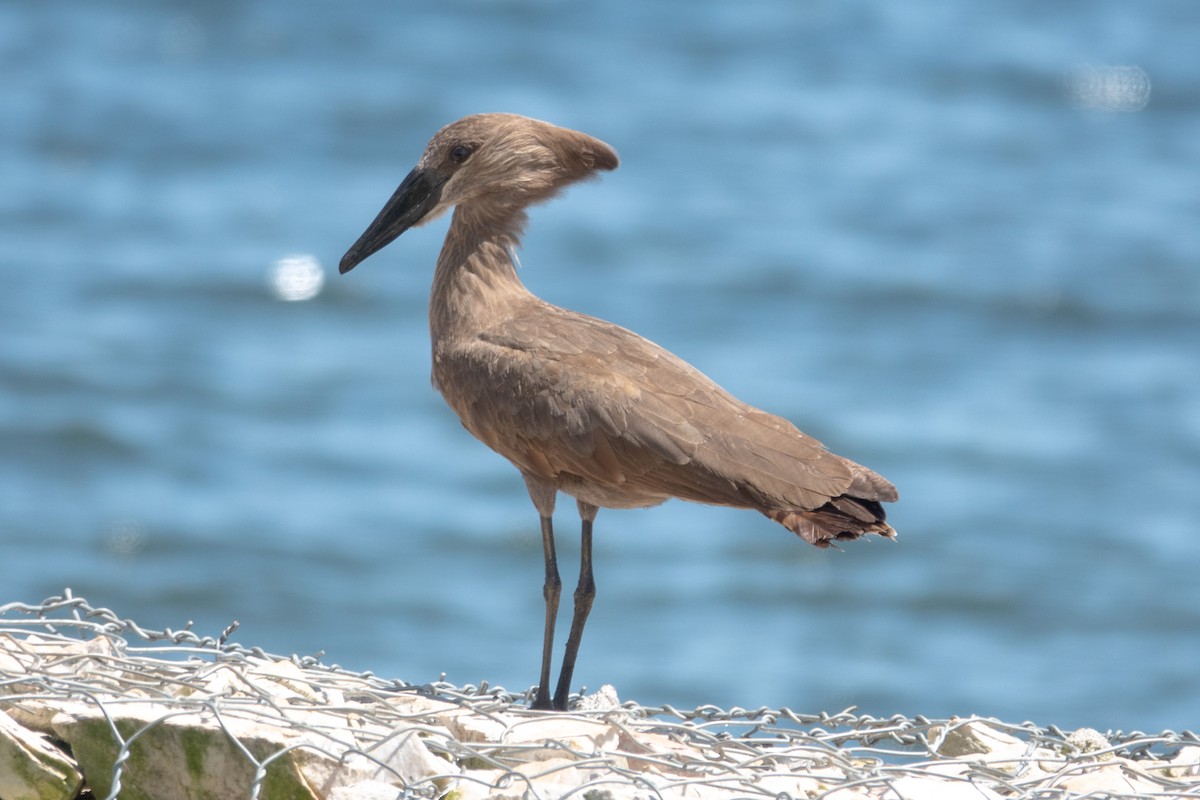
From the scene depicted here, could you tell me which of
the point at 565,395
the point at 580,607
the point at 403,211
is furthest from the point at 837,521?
the point at 403,211

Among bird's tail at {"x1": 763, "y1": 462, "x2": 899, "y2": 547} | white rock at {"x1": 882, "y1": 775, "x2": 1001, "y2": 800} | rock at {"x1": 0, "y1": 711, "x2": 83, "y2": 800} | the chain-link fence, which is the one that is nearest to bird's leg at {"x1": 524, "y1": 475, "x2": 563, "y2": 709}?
the chain-link fence

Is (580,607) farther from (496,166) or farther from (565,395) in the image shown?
(496,166)

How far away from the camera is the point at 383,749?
5438 mm

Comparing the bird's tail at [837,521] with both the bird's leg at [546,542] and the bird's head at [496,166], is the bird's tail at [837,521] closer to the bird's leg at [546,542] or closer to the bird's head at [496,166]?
the bird's leg at [546,542]

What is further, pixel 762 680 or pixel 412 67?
pixel 412 67

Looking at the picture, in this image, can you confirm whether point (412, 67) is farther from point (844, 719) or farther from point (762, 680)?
point (844, 719)

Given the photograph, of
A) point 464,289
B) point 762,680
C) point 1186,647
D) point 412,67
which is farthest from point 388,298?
point 464,289

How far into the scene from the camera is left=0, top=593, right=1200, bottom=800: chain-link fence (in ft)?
17.7

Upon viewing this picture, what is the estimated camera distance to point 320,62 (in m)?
27.4

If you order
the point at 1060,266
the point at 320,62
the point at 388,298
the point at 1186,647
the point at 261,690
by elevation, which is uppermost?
the point at 320,62

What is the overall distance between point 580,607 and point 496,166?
177 centimetres

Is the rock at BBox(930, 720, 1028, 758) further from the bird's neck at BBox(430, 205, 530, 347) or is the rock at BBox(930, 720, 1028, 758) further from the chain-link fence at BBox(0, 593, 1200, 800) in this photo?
the bird's neck at BBox(430, 205, 530, 347)

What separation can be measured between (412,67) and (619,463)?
21.5m

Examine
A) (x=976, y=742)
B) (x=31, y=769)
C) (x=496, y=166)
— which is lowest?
(x=31, y=769)
